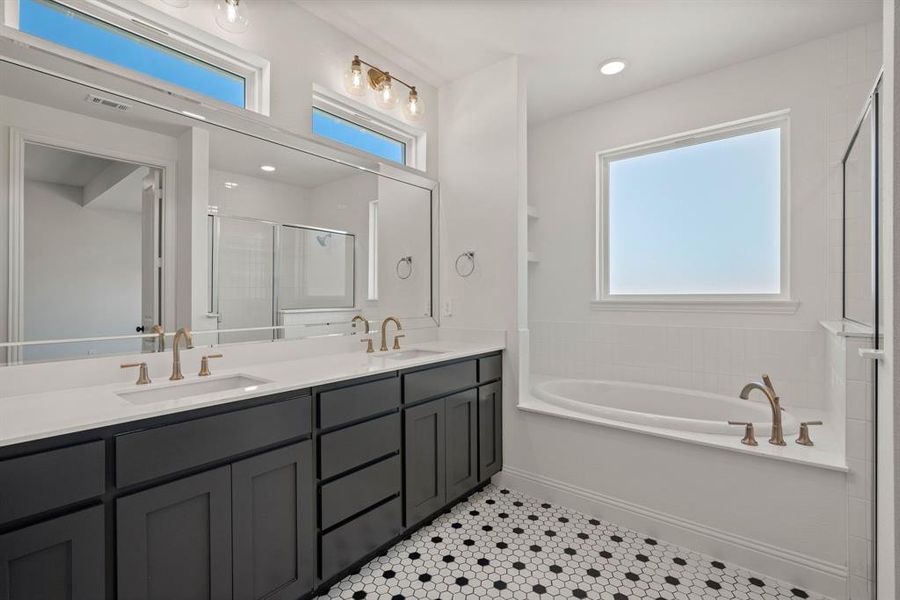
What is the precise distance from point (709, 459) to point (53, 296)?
9.00ft

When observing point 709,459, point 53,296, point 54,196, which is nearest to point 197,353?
point 53,296

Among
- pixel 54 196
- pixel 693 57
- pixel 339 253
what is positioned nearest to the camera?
pixel 54 196

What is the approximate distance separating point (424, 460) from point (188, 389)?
1.10 metres

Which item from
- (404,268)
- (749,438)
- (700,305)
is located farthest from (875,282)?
(404,268)

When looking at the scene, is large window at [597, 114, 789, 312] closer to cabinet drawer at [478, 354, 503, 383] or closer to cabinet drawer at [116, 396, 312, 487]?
cabinet drawer at [478, 354, 503, 383]

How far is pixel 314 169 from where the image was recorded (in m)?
2.21

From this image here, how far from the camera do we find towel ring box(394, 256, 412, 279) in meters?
2.71

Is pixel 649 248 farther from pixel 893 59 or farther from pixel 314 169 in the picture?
pixel 314 169

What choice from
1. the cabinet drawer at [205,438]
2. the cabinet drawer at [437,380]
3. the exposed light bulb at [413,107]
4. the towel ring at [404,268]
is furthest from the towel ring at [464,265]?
the cabinet drawer at [205,438]

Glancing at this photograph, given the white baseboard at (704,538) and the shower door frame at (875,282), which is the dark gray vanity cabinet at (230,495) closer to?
the white baseboard at (704,538)

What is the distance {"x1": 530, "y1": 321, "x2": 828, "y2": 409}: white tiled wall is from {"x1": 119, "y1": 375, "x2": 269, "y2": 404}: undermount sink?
245 centimetres

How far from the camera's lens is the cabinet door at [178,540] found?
1.12 meters

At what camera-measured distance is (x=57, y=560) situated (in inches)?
39.9

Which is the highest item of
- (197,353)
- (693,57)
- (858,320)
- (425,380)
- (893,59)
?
(693,57)
